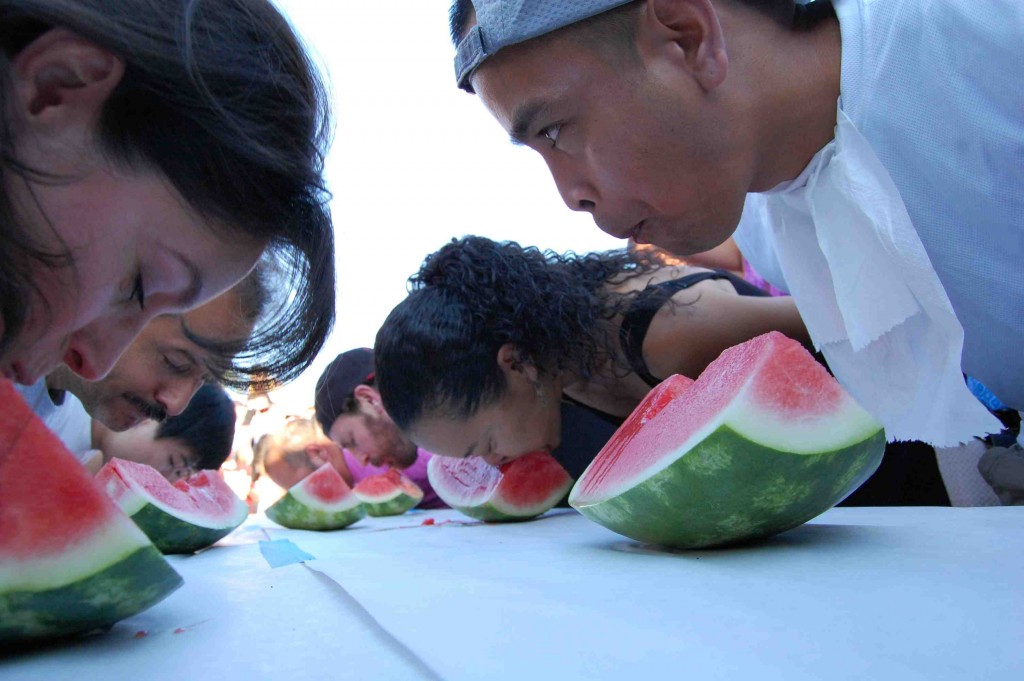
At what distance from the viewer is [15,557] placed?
779 millimetres

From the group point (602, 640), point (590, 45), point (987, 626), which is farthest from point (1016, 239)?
point (602, 640)

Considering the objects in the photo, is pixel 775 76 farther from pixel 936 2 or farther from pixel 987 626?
pixel 987 626

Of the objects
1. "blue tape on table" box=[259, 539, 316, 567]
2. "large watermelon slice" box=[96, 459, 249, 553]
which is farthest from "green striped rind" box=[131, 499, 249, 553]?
"blue tape on table" box=[259, 539, 316, 567]

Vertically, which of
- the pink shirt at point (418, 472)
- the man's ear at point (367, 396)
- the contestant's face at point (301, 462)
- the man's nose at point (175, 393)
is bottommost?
the pink shirt at point (418, 472)

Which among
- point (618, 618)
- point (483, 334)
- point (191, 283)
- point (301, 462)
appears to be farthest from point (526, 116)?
point (301, 462)

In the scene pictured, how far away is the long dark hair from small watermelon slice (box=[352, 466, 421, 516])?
1.00 meters

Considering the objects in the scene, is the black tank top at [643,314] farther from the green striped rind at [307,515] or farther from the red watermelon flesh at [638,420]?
the green striped rind at [307,515]

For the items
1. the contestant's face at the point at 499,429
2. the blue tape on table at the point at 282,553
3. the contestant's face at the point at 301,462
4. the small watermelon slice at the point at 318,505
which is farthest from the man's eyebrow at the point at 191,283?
the contestant's face at the point at 301,462

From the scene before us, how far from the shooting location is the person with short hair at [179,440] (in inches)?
134

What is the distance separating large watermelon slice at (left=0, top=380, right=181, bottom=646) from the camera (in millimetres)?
779

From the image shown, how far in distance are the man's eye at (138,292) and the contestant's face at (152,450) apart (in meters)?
2.69

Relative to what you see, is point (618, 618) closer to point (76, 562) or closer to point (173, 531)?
point (76, 562)

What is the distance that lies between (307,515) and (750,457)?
1.81 m

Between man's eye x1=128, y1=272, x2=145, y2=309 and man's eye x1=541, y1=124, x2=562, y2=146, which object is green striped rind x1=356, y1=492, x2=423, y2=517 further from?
man's eye x1=128, y1=272, x2=145, y2=309
